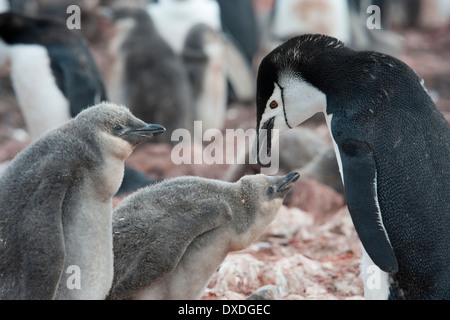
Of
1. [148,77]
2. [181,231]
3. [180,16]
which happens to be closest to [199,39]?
[180,16]

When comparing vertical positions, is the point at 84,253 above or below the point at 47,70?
above

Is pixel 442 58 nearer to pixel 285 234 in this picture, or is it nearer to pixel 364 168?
pixel 285 234

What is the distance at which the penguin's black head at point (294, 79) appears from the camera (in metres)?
3.85

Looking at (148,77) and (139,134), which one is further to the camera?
(148,77)

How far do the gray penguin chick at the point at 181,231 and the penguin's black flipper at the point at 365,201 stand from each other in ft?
1.57

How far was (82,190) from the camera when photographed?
3.17 m

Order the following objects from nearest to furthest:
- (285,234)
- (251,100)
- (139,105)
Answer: (285,234) < (139,105) < (251,100)

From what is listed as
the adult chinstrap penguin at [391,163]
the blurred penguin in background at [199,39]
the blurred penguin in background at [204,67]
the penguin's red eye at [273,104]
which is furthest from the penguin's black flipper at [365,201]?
the blurred penguin in background at [204,67]

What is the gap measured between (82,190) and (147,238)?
52 centimetres

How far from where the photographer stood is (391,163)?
141 inches

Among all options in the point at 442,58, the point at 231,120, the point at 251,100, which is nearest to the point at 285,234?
the point at 231,120

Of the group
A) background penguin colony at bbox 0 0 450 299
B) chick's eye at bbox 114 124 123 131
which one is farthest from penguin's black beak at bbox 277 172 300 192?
chick's eye at bbox 114 124 123 131

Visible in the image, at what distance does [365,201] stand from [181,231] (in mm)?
741

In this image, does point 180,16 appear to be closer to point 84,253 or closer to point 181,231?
point 181,231
